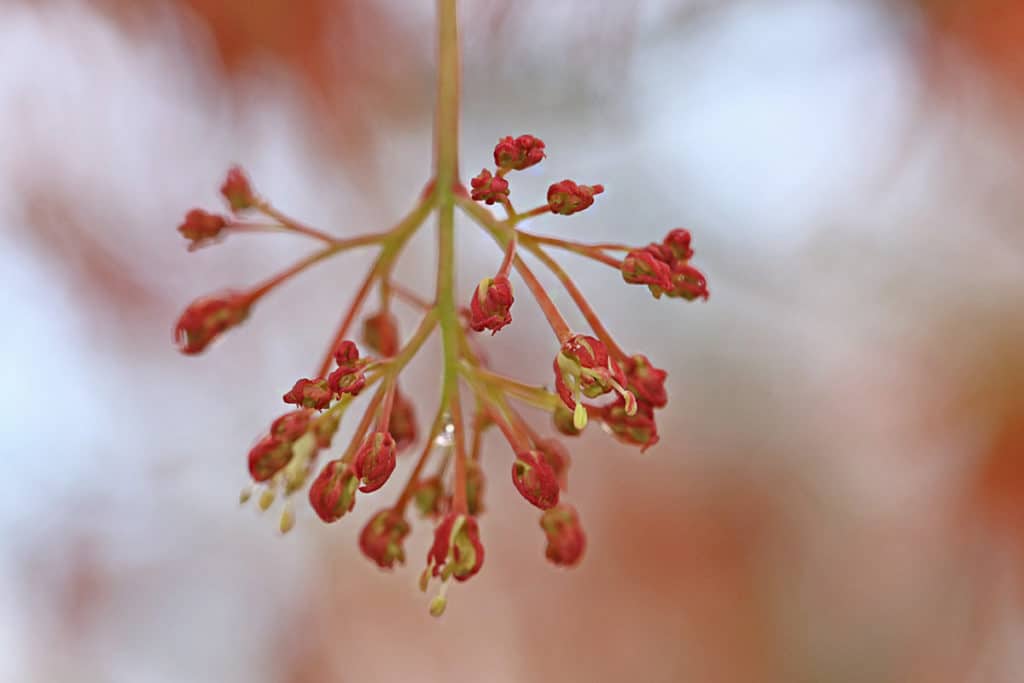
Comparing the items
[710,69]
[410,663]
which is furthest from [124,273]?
[710,69]

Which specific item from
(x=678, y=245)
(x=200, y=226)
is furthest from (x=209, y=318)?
(x=678, y=245)

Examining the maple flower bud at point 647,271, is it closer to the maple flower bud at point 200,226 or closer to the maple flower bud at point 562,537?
the maple flower bud at point 562,537

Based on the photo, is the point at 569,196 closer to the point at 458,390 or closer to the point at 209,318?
the point at 458,390

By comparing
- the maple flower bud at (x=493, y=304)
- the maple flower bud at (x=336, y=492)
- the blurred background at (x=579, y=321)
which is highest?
the blurred background at (x=579, y=321)

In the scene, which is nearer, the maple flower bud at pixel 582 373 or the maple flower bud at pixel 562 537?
the maple flower bud at pixel 582 373

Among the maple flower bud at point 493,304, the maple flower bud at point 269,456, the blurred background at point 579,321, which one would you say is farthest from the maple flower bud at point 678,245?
the blurred background at point 579,321

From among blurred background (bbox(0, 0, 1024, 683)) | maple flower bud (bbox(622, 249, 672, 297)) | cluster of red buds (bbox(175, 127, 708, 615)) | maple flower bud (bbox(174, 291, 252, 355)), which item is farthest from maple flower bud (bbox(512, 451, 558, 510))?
blurred background (bbox(0, 0, 1024, 683))
